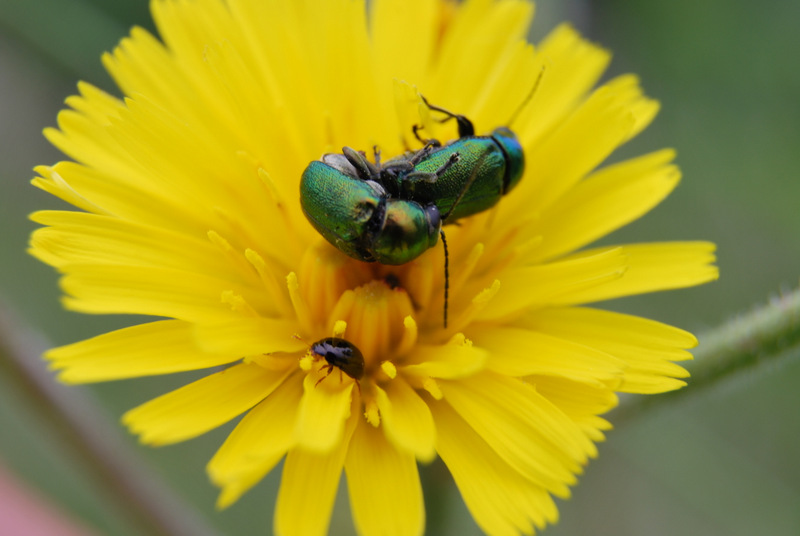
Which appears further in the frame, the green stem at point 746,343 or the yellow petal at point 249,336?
the green stem at point 746,343

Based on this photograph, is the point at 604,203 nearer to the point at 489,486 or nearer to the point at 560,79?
the point at 560,79

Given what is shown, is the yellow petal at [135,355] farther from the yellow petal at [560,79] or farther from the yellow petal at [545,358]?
the yellow petal at [560,79]

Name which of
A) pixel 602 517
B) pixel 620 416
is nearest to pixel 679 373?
pixel 620 416

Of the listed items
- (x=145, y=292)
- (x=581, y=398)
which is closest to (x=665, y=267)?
(x=581, y=398)

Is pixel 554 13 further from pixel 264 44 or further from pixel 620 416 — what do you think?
pixel 620 416

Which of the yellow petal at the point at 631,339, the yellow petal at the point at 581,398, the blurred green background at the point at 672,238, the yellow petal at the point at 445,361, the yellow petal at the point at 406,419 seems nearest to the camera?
the yellow petal at the point at 406,419

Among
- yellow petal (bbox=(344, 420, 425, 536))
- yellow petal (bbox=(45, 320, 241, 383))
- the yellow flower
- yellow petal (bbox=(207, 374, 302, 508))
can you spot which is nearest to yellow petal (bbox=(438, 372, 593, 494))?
the yellow flower

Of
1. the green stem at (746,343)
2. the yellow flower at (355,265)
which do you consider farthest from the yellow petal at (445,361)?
the green stem at (746,343)
